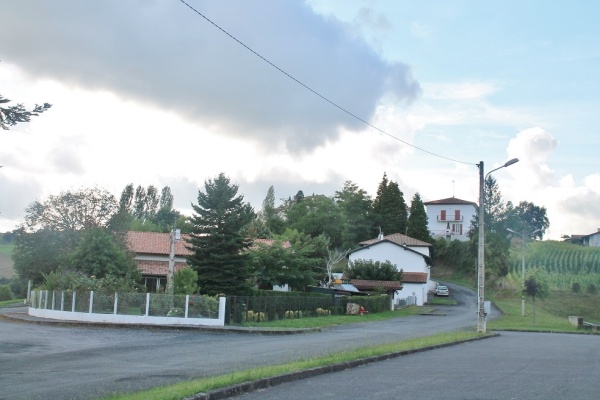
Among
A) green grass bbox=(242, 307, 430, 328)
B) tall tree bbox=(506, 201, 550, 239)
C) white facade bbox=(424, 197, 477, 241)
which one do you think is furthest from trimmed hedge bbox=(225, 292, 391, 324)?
tall tree bbox=(506, 201, 550, 239)

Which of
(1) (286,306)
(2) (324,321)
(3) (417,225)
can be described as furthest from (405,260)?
(1) (286,306)

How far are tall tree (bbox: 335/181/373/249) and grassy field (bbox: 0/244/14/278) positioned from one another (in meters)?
46.8

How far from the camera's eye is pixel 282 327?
3488 cm

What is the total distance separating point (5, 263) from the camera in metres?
106

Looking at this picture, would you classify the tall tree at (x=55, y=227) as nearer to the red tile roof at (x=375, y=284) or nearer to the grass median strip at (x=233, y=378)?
the red tile roof at (x=375, y=284)

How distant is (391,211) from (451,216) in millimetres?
26532

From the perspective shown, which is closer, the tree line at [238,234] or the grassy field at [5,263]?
the tree line at [238,234]

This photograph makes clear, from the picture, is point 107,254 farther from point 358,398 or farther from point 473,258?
point 473,258

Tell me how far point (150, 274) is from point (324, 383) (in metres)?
46.8

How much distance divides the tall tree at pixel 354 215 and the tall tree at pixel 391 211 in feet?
5.00

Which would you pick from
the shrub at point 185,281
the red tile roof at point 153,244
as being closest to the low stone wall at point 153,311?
the shrub at point 185,281

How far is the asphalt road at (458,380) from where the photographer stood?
11.5 m

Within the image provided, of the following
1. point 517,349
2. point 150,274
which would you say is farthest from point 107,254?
point 517,349

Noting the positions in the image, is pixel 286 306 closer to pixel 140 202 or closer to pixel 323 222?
pixel 323 222
